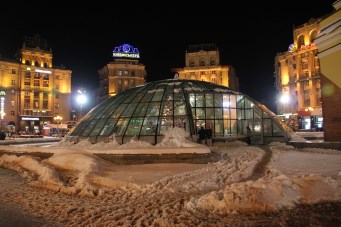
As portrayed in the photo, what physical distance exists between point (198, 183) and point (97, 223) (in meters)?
3.49

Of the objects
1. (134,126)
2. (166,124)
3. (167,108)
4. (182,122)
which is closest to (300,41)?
(167,108)

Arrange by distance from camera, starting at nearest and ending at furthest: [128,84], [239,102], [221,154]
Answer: [221,154] → [239,102] → [128,84]

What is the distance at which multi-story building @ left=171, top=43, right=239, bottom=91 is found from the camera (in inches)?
3009

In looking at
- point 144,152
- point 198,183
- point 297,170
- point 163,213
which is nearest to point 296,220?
point 163,213

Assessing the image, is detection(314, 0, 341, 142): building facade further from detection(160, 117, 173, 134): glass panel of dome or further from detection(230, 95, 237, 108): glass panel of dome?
detection(160, 117, 173, 134): glass panel of dome

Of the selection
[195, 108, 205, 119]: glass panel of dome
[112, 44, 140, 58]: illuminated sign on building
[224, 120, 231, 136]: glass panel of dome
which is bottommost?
[224, 120, 231, 136]: glass panel of dome

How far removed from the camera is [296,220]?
211 inches

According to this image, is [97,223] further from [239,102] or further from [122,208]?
[239,102]

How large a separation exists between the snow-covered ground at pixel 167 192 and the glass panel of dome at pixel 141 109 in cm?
697

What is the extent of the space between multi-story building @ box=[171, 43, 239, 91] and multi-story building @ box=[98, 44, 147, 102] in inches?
395

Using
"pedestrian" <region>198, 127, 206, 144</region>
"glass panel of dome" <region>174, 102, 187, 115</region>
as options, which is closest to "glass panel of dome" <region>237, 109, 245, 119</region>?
"glass panel of dome" <region>174, 102, 187, 115</region>

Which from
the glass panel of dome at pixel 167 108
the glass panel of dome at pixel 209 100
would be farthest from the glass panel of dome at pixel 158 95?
the glass panel of dome at pixel 209 100

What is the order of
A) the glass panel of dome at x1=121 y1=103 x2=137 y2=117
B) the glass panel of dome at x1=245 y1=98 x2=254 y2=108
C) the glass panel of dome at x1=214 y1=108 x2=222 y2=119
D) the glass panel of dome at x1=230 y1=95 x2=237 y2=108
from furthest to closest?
the glass panel of dome at x1=245 y1=98 x2=254 y2=108 < the glass panel of dome at x1=230 y1=95 x2=237 y2=108 < the glass panel of dome at x1=214 y1=108 x2=222 y2=119 < the glass panel of dome at x1=121 y1=103 x2=137 y2=117

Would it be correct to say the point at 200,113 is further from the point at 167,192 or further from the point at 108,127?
the point at 167,192
